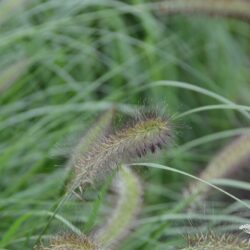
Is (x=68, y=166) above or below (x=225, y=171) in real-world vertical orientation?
above

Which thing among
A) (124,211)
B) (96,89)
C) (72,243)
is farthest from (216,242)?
(96,89)

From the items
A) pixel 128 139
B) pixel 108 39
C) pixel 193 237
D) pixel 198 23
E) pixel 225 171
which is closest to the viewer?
pixel 193 237

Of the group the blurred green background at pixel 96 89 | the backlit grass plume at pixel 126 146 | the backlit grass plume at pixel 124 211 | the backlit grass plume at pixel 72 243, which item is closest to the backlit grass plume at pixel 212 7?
the blurred green background at pixel 96 89

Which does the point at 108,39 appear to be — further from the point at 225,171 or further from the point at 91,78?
the point at 225,171

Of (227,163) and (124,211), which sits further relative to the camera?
(227,163)

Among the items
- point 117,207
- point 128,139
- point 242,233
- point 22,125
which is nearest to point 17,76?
point 22,125

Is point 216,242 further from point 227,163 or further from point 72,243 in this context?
point 227,163
